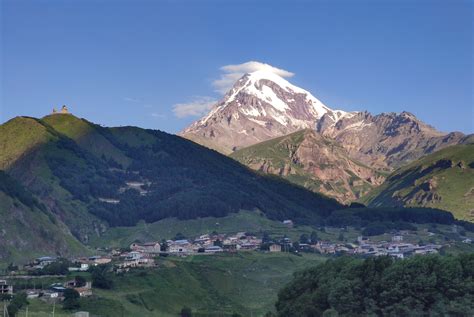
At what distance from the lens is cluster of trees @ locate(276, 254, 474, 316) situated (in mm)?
107500

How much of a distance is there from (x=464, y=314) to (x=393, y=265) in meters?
16.8

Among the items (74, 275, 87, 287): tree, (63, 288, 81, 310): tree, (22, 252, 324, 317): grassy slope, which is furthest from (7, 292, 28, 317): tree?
(74, 275, 87, 287): tree

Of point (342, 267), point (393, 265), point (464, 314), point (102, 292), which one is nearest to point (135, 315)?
point (102, 292)

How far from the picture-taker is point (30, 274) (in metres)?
170

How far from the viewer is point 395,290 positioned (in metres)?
111

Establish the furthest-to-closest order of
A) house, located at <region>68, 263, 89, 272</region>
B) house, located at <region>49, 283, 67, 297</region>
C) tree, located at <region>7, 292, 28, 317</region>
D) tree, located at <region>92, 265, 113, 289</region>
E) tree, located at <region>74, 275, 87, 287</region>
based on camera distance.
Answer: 1. house, located at <region>68, 263, 89, 272</region>
2. tree, located at <region>74, 275, 87, 287</region>
3. tree, located at <region>92, 265, 113, 289</region>
4. house, located at <region>49, 283, 67, 297</region>
5. tree, located at <region>7, 292, 28, 317</region>

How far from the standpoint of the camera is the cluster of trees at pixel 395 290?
4232 inches

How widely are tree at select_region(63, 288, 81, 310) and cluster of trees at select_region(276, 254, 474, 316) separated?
37942 millimetres

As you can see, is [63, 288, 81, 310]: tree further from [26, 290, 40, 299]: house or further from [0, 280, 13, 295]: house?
[0, 280, 13, 295]: house

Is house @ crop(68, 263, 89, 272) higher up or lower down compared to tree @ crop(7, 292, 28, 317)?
higher up

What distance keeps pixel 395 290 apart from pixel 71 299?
59.2 meters

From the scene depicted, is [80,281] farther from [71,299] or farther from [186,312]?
[186,312]

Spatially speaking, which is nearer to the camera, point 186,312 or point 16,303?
point 16,303

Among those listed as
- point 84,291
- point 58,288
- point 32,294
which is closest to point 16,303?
point 32,294
